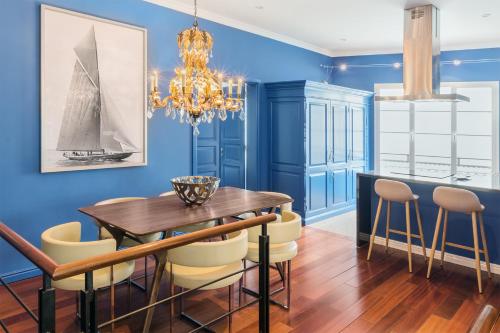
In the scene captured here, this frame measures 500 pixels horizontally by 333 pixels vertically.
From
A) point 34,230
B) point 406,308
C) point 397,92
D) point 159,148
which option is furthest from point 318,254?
point 397,92

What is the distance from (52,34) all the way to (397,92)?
576 cm

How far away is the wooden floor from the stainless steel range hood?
1956 millimetres

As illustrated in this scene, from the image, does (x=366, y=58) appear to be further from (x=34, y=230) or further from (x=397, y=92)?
(x=34, y=230)

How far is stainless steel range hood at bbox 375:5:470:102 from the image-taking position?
14.7 ft

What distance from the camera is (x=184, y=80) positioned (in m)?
3.16

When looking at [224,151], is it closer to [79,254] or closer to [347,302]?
[347,302]

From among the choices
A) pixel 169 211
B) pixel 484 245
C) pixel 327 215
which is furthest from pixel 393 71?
pixel 169 211

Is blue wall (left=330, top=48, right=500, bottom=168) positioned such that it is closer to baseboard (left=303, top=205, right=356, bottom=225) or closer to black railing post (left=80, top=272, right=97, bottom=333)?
baseboard (left=303, top=205, right=356, bottom=225)

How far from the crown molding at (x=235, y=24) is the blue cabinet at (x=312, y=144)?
0.81m

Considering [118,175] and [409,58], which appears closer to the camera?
[118,175]

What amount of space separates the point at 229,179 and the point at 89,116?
109 inches

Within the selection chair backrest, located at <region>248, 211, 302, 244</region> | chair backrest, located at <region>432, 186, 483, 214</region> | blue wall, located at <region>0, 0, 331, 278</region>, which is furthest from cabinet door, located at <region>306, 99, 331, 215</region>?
chair backrest, located at <region>248, 211, 302, 244</region>

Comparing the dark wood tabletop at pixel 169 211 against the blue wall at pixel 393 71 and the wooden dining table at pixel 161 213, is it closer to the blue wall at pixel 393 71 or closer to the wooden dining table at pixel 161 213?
the wooden dining table at pixel 161 213

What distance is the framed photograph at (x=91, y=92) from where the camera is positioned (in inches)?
141
